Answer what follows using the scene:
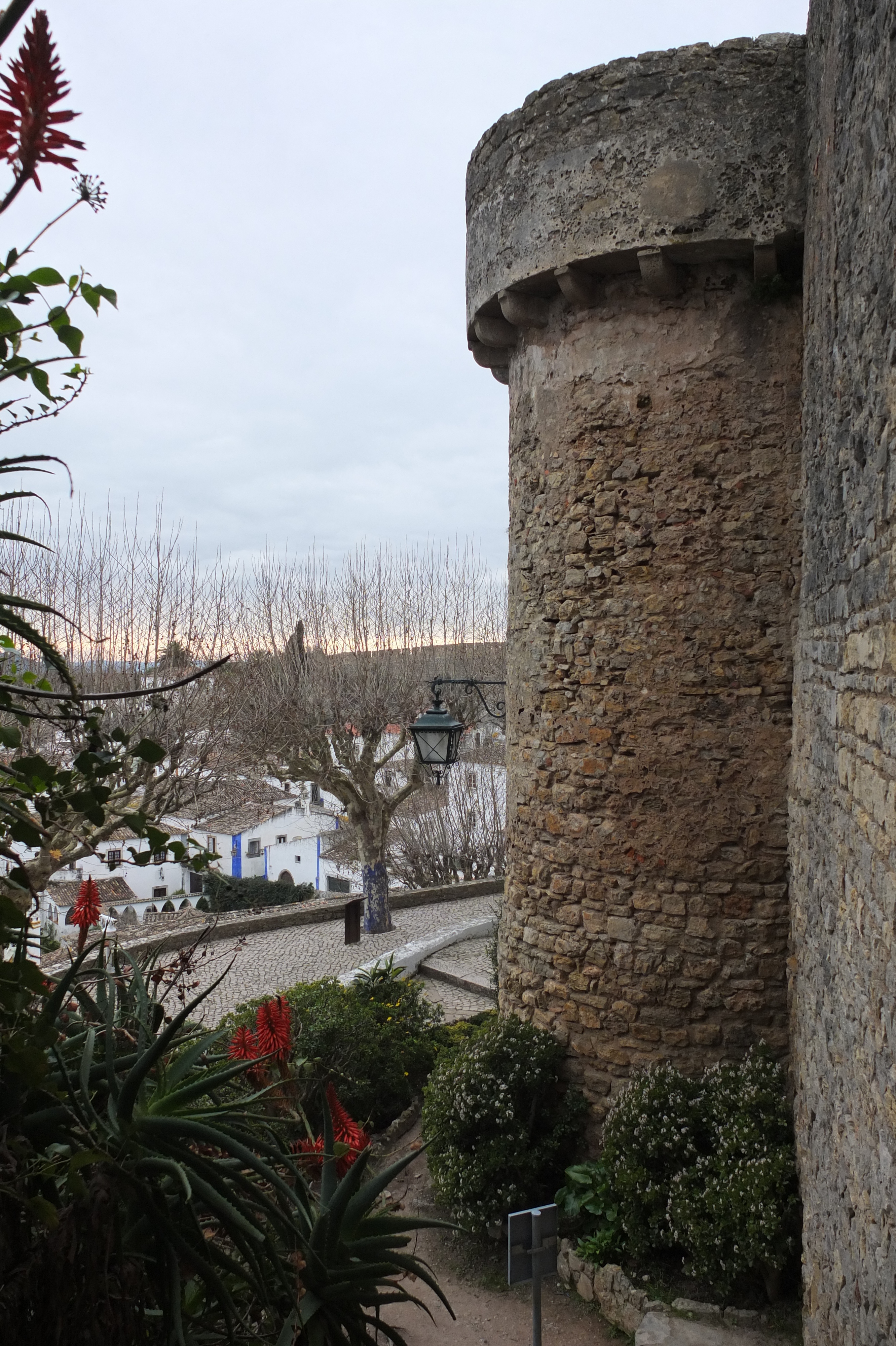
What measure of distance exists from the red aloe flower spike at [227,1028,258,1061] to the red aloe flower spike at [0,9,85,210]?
2313mm

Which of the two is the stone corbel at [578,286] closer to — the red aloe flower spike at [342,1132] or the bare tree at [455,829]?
the red aloe flower spike at [342,1132]

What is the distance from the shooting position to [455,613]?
1864cm

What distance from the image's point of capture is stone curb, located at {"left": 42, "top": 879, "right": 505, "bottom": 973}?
11008 mm

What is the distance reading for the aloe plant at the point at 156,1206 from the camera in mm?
1166

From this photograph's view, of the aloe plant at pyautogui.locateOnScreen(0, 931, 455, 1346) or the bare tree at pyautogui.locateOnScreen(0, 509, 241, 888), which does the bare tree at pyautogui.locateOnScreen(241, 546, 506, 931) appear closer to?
the bare tree at pyautogui.locateOnScreen(0, 509, 241, 888)

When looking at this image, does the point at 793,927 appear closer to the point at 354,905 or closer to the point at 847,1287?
the point at 847,1287

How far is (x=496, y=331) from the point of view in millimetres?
5840

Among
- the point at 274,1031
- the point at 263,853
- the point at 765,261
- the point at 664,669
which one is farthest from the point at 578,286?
the point at 263,853

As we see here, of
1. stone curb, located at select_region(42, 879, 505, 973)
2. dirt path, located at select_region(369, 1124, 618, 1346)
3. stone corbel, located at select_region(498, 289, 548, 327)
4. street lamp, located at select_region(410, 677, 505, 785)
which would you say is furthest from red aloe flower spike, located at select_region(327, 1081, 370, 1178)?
stone curb, located at select_region(42, 879, 505, 973)

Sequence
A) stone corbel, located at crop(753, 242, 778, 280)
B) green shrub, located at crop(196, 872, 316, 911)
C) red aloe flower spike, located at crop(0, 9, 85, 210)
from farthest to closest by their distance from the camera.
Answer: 1. green shrub, located at crop(196, 872, 316, 911)
2. stone corbel, located at crop(753, 242, 778, 280)
3. red aloe flower spike, located at crop(0, 9, 85, 210)

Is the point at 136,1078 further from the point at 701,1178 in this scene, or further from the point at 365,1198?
the point at 701,1178

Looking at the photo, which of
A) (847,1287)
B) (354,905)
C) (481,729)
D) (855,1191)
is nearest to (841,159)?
(855,1191)

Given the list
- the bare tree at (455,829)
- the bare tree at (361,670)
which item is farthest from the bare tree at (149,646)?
the bare tree at (455,829)

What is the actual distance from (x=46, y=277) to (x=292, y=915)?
13197 mm
